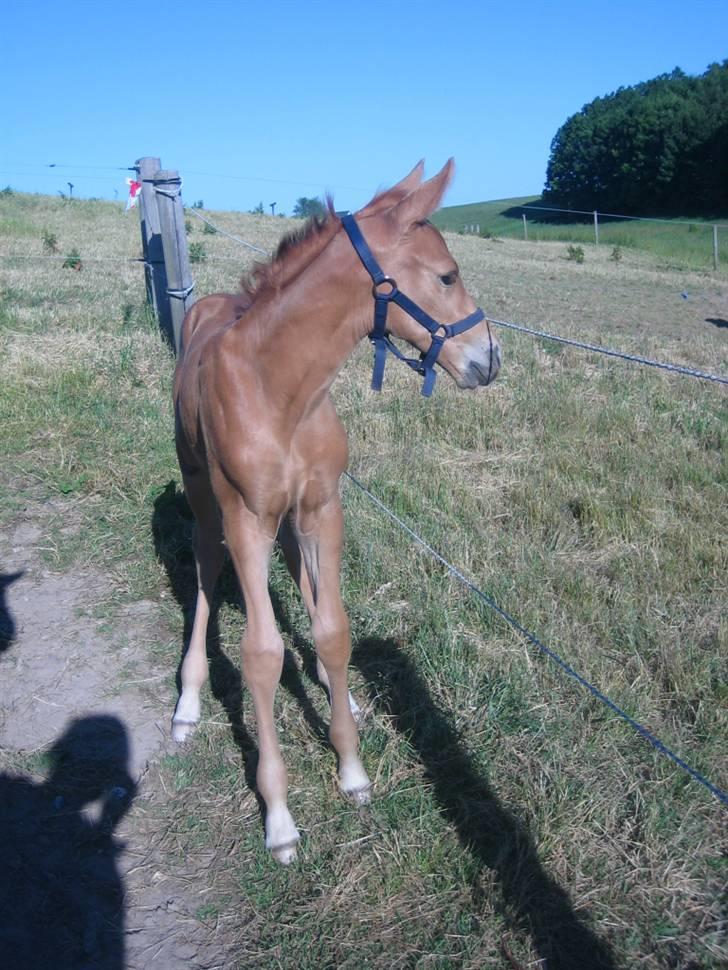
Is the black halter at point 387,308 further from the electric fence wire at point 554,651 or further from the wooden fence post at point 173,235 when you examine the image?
the wooden fence post at point 173,235

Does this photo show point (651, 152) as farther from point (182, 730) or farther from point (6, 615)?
point (182, 730)

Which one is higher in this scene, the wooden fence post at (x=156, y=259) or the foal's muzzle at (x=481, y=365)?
the wooden fence post at (x=156, y=259)

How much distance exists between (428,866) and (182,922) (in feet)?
2.61

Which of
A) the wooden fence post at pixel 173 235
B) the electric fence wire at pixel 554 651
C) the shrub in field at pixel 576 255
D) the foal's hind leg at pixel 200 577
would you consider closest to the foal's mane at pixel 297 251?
the electric fence wire at pixel 554 651

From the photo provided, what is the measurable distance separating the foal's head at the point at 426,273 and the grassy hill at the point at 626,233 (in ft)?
63.9

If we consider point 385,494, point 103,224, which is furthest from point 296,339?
point 103,224

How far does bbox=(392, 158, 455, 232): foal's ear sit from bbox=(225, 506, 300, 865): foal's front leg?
1.15 metres

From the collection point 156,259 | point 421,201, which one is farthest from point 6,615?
point 156,259

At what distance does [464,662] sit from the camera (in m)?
3.65

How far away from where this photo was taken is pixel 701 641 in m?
3.70

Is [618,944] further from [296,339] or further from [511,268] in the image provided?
[511,268]

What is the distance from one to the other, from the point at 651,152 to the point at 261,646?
210ft

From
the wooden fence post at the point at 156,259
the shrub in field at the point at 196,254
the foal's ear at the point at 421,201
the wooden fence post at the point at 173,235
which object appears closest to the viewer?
the foal's ear at the point at 421,201

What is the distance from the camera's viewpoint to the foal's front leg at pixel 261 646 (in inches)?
117
